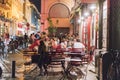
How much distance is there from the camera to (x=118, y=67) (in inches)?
535

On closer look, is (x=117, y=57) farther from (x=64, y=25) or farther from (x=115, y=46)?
(x=64, y=25)

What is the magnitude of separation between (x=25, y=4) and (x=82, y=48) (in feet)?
233

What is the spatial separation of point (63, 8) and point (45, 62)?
6800 cm

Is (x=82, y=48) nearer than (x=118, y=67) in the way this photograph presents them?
No

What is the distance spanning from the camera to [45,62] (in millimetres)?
18078

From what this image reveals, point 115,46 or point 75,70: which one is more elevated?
point 115,46

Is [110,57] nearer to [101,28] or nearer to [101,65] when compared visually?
[101,65]

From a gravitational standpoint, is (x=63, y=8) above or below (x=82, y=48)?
above

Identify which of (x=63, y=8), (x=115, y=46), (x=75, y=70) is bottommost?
(x=75, y=70)

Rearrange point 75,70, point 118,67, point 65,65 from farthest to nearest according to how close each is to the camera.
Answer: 1. point 75,70
2. point 65,65
3. point 118,67

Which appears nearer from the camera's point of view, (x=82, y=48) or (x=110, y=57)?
(x=110, y=57)

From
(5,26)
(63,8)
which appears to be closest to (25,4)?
(63,8)

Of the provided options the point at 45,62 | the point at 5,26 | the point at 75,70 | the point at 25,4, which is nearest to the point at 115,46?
the point at 45,62

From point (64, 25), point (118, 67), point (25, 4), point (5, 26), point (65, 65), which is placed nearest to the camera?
point (118, 67)
